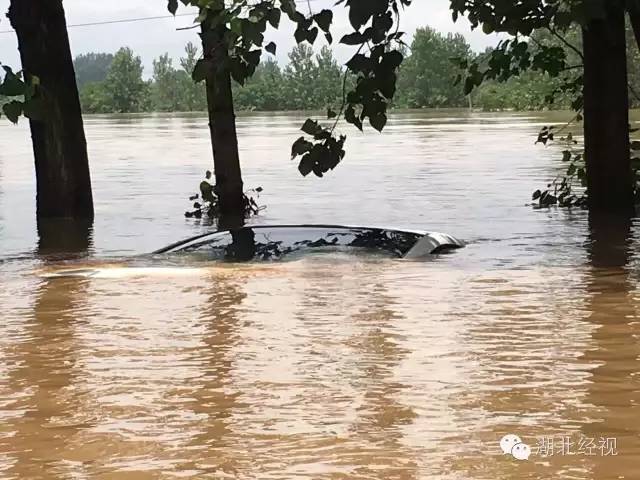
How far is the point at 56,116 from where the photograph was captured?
20.2 m

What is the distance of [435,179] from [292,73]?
6030 inches

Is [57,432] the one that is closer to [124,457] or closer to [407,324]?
[124,457]

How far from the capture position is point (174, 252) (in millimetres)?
12867

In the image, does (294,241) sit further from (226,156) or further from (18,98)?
(226,156)

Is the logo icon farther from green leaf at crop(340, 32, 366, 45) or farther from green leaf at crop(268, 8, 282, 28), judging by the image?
green leaf at crop(268, 8, 282, 28)

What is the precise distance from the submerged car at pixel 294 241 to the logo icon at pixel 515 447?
558 centimetres

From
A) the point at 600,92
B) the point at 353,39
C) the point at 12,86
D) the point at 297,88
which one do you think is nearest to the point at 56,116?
the point at 600,92

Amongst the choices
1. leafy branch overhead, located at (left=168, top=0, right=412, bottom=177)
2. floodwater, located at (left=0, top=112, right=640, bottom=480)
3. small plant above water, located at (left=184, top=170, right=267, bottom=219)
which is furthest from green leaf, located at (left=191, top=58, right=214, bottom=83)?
small plant above water, located at (left=184, top=170, right=267, bottom=219)

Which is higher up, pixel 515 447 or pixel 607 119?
pixel 607 119

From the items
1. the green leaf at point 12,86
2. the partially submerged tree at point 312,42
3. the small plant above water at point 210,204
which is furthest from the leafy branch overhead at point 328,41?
the small plant above water at point 210,204

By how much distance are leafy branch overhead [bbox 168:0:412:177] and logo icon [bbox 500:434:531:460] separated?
7.96 ft

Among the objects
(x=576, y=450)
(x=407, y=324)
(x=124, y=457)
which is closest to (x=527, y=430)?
(x=576, y=450)

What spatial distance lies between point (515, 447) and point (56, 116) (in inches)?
591

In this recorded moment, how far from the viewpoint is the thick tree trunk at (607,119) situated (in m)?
18.6
